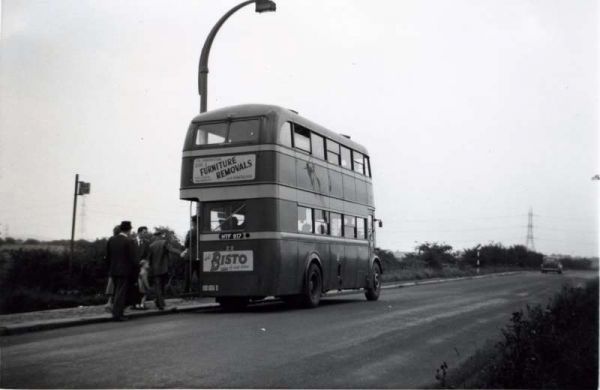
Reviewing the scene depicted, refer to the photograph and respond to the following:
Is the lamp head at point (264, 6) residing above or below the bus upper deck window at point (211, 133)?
above

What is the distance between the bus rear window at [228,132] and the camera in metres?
14.2

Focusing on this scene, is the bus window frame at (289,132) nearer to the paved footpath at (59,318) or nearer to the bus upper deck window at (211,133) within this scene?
the bus upper deck window at (211,133)

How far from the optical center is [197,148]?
14586 mm

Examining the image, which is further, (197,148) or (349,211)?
(349,211)

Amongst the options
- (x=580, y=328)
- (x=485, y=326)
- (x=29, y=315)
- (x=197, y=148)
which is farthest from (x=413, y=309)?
(x=29, y=315)

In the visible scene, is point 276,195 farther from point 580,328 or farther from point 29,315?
point 580,328

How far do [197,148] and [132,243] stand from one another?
112 inches

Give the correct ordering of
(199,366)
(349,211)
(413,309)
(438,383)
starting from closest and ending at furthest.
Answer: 1. (438,383)
2. (199,366)
3. (413,309)
4. (349,211)

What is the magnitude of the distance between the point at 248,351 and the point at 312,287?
24.8ft

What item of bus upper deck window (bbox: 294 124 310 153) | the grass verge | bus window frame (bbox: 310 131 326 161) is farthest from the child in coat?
the grass verge

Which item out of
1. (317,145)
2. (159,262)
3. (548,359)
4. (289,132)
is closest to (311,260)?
(317,145)

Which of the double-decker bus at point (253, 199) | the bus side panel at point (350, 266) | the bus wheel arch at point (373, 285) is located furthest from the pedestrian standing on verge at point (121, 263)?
the bus wheel arch at point (373, 285)

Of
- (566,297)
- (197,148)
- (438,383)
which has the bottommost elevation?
(438,383)

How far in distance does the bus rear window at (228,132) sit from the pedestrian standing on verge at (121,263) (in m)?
2.78
